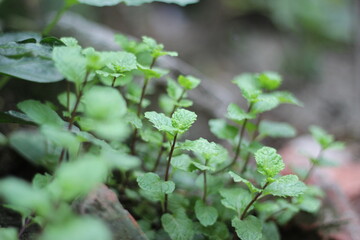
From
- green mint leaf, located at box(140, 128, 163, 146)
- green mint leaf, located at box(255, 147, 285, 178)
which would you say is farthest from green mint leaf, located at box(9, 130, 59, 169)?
green mint leaf, located at box(255, 147, 285, 178)

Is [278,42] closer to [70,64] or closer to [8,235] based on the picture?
[70,64]

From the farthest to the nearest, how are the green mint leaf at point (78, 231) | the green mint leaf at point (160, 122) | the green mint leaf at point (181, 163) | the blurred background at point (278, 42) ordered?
the blurred background at point (278, 42) → the green mint leaf at point (181, 163) → the green mint leaf at point (160, 122) → the green mint leaf at point (78, 231)

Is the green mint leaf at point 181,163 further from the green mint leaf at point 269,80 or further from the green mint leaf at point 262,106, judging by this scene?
the green mint leaf at point 269,80

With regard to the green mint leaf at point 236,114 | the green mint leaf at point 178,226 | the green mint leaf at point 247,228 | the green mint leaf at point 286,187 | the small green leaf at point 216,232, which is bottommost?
the small green leaf at point 216,232

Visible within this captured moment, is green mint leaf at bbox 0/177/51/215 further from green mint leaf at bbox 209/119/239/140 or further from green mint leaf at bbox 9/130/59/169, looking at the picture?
green mint leaf at bbox 209/119/239/140

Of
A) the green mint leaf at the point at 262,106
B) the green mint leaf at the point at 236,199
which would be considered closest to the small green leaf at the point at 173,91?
the green mint leaf at the point at 262,106

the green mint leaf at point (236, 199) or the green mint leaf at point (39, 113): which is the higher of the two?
the green mint leaf at point (39, 113)
